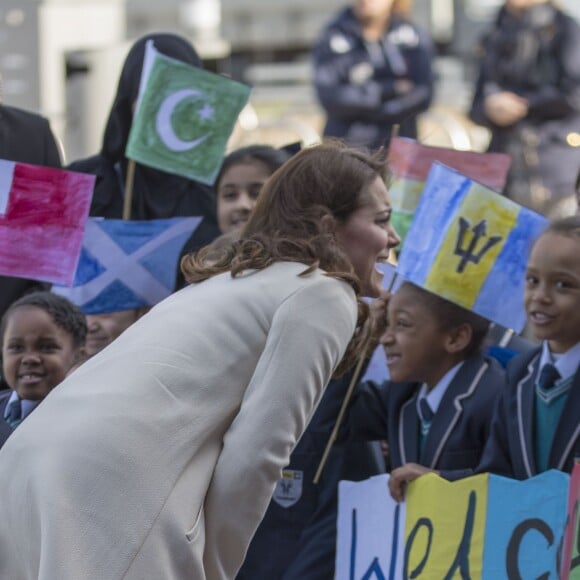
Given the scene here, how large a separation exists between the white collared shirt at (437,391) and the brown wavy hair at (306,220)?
143cm

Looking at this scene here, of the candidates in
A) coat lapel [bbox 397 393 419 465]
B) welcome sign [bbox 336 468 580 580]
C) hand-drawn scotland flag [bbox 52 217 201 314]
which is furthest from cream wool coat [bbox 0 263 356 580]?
hand-drawn scotland flag [bbox 52 217 201 314]

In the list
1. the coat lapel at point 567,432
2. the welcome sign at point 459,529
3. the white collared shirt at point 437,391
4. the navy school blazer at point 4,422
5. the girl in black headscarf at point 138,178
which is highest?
the girl in black headscarf at point 138,178

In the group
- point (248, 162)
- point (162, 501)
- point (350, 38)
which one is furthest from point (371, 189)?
point (350, 38)

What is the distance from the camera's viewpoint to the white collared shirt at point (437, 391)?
18.4 feet

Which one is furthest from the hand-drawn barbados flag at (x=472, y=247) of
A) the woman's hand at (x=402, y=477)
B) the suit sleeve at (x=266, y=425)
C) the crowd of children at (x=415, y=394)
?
the suit sleeve at (x=266, y=425)

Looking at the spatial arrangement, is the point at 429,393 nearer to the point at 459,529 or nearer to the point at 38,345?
the point at 459,529

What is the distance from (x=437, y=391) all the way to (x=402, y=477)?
15.5 inches

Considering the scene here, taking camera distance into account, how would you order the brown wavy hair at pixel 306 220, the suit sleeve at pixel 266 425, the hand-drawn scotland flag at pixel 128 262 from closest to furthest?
the suit sleeve at pixel 266 425 < the brown wavy hair at pixel 306 220 < the hand-drawn scotland flag at pixel 128 262

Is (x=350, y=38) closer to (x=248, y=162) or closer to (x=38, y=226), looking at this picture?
(x=248, y=162)

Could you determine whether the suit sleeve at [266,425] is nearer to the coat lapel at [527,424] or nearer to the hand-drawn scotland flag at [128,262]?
the coat lapel at [527,424]

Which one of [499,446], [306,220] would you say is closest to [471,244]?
[499,446]

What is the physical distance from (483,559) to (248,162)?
1.98 meters

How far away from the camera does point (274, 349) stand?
12.2 feet

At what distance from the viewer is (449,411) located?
18.2 ft
